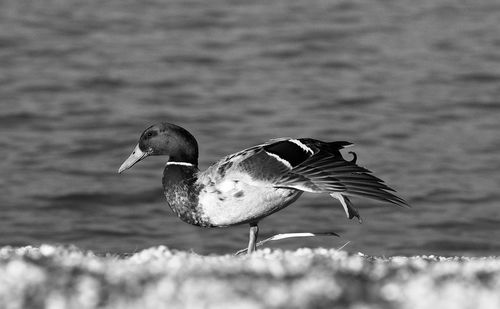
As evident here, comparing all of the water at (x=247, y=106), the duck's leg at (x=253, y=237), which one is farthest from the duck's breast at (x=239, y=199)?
the water at (x=247, y=106)

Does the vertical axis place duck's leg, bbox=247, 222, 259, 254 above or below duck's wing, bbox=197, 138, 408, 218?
below

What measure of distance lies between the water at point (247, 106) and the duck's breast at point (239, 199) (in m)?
6.71

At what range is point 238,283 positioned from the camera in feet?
26.4

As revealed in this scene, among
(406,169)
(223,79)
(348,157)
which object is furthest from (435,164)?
(223,79)

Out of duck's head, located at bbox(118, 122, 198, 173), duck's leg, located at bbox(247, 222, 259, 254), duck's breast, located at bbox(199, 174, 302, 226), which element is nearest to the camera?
duck's breast, located at bbox(199, 174, 302, 226)

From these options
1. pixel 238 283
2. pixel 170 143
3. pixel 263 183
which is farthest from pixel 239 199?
pixel 238 283

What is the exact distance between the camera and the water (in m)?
19.6

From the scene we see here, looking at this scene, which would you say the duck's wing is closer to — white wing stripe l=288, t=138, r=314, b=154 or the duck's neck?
white wing stripe l=288, t=138, r=314, b=154

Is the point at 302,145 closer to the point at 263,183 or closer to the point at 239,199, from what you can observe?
the point at 263,183

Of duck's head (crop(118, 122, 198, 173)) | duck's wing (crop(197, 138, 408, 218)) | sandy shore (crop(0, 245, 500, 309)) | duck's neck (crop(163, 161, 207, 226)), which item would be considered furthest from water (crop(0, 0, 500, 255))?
sandy shore (crop(0, 245, 500, 309))

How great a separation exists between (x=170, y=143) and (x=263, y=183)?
164 centimetres

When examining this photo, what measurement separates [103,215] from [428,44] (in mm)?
11083

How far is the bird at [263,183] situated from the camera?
36.7ft

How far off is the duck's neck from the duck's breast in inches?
6.4
